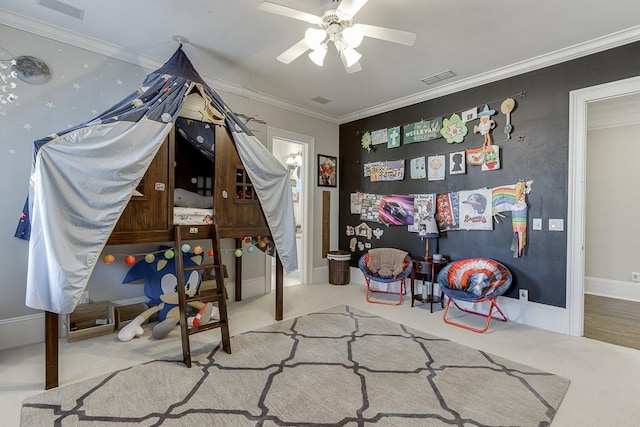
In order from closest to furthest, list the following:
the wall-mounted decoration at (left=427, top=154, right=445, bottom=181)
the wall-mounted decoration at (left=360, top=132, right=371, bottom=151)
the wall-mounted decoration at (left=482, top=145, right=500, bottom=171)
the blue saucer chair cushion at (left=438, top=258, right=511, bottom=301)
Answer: the blue saucer chair cushion at (left=438, top=258, right=511, bottom=301) → the wall-mounted decoration at (left=482, top=145, right=500, bottom=171) → the wall-mounted decoration at (left=427, top=154, right=445, bottom=181) → the wall-mounted decoration at (left=360, top=132, right=371, bottom=151)

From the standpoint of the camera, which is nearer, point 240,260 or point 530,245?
point 530,245

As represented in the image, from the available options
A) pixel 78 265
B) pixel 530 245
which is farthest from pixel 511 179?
pixel 78 265

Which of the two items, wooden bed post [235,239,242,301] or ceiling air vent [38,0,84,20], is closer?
ceiling air vent [38,0,84,20]

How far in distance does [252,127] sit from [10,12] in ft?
7.95

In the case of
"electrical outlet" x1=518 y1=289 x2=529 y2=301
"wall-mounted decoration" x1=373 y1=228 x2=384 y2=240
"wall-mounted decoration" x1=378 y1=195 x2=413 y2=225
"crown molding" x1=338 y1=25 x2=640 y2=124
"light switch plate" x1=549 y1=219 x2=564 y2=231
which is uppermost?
"crown molding" x1=338 y1=25 x2=640 y2=124

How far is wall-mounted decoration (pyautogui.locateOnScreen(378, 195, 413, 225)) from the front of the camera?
4.40 meters

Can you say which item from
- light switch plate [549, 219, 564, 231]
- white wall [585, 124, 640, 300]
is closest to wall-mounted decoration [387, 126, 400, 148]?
light switch plate [549, 219, 564, 231]

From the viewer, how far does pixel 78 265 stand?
7.11 feet

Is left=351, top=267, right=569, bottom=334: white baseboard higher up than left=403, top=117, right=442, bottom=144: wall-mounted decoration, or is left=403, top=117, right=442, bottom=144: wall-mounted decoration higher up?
left=403, top=117, right=442, bottom=144: wall-mounted decoration

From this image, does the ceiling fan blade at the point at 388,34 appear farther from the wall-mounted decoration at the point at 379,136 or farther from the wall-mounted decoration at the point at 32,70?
the wall-mounted decoration at the point at 32,70

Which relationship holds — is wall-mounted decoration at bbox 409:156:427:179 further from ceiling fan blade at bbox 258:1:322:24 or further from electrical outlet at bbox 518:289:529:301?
ceiling fan blade at bbox 258:1:322:24

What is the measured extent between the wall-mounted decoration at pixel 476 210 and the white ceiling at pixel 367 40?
1360 millimetres

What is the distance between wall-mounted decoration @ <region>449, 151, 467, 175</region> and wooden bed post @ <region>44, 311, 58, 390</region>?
4.19 m

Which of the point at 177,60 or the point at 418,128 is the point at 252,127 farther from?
the point at 418,128
